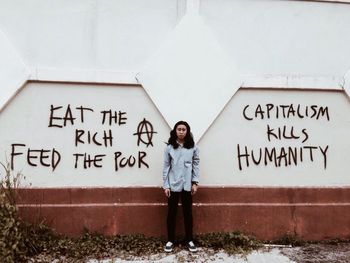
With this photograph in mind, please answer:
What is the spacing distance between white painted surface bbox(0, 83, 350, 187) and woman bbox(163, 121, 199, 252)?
0.29m

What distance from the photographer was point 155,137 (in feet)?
17.5

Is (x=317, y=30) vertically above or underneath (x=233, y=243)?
above

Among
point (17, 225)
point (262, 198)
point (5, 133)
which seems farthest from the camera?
point (262, 198)

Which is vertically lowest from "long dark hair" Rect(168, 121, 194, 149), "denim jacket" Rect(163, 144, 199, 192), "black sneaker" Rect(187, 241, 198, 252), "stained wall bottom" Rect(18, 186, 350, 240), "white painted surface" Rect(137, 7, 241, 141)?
"black sneaker" Rect(187, 241, 198, 252)

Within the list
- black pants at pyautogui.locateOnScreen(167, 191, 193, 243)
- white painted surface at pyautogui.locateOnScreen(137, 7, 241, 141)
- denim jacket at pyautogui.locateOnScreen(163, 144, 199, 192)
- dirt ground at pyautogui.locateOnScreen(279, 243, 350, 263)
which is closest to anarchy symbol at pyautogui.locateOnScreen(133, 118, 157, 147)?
white painted surface at pyautogui.locateOnScreen(137, 7, 241, 141)

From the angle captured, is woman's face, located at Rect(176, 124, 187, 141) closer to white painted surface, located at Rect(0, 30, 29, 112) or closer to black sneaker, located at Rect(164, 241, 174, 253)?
black sneaker, located at Rect(164, 241, 174, 253)

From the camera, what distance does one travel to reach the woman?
505 cm

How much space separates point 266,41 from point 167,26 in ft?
4.26

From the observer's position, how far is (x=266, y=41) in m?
5.51

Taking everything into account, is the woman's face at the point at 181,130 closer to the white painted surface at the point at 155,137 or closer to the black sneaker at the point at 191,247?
the white painted surface at the point at 155,137

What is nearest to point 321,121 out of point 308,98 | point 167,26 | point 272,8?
point 308,98

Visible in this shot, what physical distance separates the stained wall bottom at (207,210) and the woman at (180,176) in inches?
10.2

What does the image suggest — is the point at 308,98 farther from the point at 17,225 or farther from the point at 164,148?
the point at 17,225

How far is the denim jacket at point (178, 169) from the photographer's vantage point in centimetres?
505
